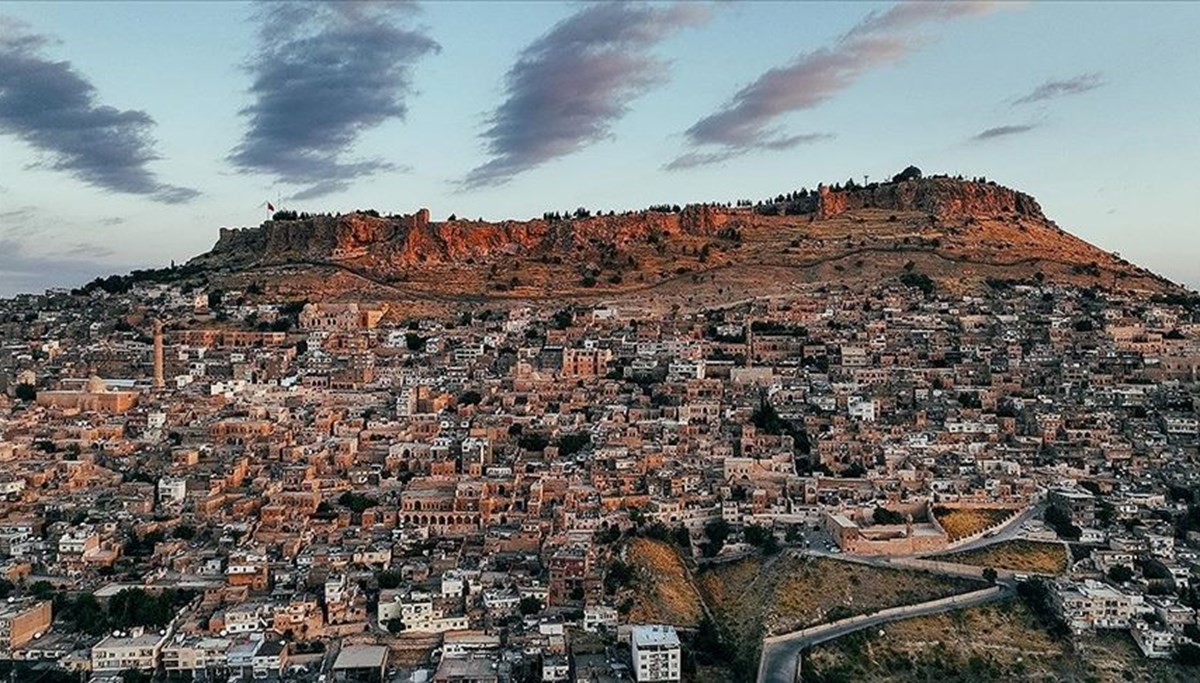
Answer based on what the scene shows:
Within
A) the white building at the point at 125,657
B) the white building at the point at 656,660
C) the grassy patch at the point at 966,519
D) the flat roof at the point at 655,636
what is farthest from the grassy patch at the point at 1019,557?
the white building at the point at 125,657

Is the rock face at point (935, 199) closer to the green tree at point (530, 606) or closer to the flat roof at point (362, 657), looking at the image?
the green tree at point (530, 606)

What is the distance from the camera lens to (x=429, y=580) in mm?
18281

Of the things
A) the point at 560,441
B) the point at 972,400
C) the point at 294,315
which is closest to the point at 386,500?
the point at 560,441

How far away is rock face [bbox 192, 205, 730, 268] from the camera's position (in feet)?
153

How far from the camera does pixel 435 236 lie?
Result: 154ft

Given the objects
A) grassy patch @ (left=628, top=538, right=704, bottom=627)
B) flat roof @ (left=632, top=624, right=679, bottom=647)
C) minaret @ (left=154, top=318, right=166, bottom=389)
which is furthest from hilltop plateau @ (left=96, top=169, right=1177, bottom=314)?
flat roof @ (left=632, top=624, right=679, bottom=647)

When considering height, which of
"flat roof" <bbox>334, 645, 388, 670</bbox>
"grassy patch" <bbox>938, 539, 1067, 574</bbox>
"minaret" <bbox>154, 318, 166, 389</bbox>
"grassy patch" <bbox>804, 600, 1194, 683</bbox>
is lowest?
"grassy patch" <bbox>804, 600, 1194, 683</bbox>

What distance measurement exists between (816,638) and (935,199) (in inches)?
1445

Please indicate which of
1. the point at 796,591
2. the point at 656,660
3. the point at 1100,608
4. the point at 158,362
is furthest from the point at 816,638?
the point at 158,362

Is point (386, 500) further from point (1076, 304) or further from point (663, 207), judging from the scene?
point (663, 207)

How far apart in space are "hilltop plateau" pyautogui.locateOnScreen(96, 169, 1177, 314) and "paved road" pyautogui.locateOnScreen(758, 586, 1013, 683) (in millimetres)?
22937

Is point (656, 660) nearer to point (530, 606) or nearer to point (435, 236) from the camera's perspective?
point (530, 606)

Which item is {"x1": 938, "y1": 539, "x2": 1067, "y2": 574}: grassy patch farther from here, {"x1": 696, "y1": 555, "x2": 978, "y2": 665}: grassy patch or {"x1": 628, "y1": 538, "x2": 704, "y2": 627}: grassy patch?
{"x1": 628, "y1": 538, "x2": 704, "y2": 627}: grassy patch

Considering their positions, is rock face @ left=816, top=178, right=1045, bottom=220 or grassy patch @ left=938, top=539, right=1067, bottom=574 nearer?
grassy patch @ left=938, top=539, right=1067, bottom=574
